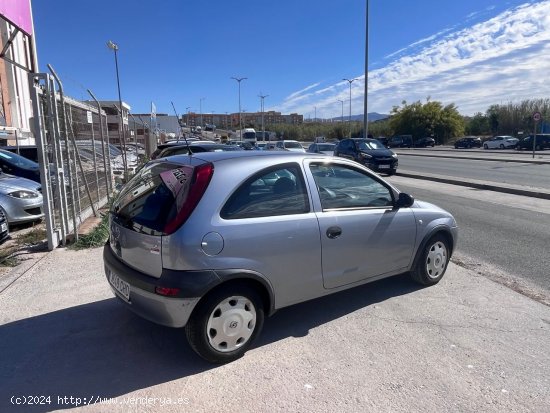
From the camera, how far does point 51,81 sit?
6207mm

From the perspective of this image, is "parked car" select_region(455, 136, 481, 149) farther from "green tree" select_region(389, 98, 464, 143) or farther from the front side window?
the front side window

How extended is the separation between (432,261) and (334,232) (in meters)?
1.62

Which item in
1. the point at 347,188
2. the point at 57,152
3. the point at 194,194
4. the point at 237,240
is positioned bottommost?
the point at 237,240

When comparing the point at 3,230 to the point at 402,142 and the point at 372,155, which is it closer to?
the point at 372,155

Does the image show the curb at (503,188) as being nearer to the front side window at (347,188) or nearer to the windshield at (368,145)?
the windshield at (368,145)

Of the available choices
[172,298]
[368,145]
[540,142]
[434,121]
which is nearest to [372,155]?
[368,145]

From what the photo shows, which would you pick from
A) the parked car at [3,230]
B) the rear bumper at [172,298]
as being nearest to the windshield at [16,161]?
the parked car at [3,230]

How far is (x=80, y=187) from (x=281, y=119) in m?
143

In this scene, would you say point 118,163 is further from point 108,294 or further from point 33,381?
point 33,381

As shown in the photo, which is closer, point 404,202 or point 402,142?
point 404,202

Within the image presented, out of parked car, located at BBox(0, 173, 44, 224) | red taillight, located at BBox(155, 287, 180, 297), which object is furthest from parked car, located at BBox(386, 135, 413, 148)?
red taillight, located at BBox(155, 287, 180, 297)

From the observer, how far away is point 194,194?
3.08 meters

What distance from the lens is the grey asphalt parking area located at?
109 inches

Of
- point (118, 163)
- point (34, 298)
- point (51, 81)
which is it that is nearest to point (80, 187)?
point (51, 81)
